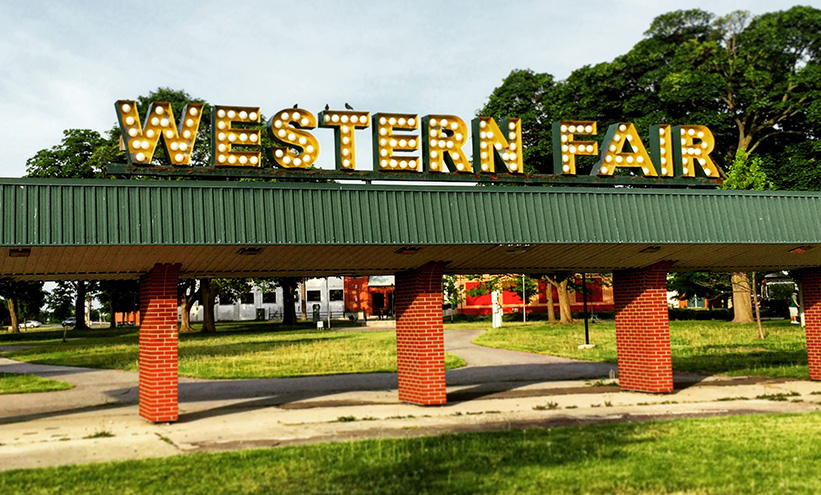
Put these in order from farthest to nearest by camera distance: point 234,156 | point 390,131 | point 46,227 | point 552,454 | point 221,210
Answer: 1. point 390,131
2. point 234,156
3. point 221,210
4. point 46,227
5. point 552,454

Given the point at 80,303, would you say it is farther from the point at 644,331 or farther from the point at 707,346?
the point at 644,331

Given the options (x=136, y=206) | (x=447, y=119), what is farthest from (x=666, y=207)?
(x=136, y=206)

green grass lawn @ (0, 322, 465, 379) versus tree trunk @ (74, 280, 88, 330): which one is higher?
tree trunk @ (74, 280, 88, 330)

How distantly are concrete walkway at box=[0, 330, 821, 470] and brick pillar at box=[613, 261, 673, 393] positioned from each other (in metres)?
0.67

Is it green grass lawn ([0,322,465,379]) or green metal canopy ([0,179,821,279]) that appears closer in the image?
green metal canopy ([0,179,821,279])

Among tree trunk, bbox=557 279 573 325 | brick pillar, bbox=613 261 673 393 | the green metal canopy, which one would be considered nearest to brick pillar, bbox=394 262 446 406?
the green metal canopy

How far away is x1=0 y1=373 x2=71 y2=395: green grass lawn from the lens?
26.1 metres

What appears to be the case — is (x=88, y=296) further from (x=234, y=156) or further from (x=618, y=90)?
(x=234, y=156)

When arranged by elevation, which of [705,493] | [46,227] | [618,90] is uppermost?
[618,90]

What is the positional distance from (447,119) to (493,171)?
5.85 ft

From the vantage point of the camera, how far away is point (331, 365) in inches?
1284

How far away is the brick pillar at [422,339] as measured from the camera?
19.3 meters

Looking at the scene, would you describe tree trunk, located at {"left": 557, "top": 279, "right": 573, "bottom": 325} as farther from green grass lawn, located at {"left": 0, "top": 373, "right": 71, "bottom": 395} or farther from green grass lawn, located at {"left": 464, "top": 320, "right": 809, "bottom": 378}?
green grass lawn, located at {"left": 0, "top": 373, "right": 71, "bottom": 395}

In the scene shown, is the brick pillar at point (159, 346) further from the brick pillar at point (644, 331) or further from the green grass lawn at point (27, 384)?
the brick pillar at point (644, 331)
